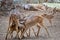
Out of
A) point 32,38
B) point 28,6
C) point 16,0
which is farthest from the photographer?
point 16,0

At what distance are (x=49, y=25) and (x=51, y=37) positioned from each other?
597mm

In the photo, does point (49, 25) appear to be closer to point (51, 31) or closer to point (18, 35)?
point (51, 31)

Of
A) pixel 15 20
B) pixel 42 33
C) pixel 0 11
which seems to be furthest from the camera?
pixel 0 11

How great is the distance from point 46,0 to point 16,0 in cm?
72

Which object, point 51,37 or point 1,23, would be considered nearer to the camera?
point 51,37

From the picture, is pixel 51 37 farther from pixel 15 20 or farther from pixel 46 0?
pixel 46 0

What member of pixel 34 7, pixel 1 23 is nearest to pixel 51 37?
pixel 1 23

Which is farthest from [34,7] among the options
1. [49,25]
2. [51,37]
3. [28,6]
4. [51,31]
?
[51,37]

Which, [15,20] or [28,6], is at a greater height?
[15,20]

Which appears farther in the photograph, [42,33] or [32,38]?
[42,33]

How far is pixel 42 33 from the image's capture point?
8.49 feet

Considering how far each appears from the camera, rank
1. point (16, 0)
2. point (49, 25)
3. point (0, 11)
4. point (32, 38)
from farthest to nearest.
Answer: point (16, 0) < point (0, 11) < point (49, 25) < point (32, 38)

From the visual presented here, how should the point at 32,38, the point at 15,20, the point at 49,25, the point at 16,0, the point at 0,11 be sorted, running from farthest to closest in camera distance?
the point at 16,0, the point at 0,11, the point at 49,25, the point at 32,38, the point at 15,20

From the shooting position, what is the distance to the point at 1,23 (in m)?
3.10
